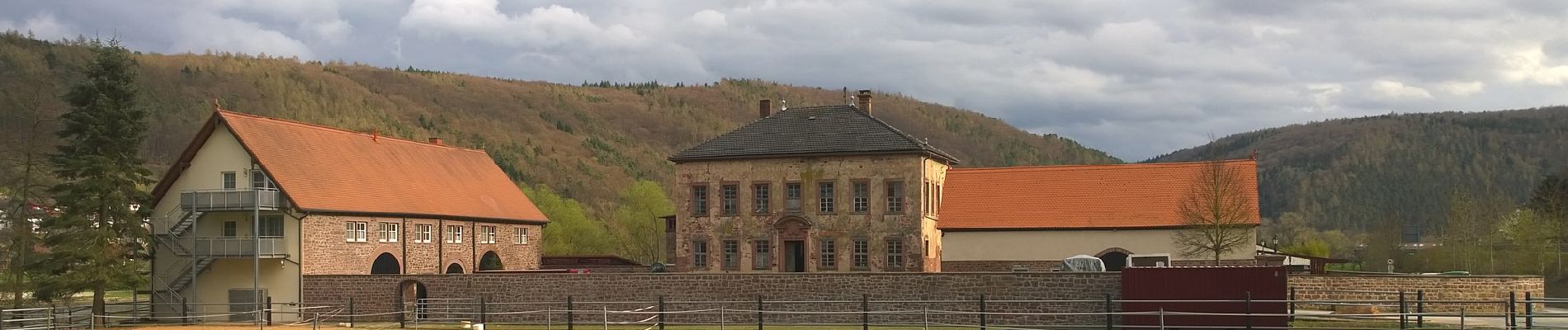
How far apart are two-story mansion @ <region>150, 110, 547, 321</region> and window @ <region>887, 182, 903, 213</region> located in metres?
16.0

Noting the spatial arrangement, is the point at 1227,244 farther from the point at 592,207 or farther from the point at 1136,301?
the point at 592,207

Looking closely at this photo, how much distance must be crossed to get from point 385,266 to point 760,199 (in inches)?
505

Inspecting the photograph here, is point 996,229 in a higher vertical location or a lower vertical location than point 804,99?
lower

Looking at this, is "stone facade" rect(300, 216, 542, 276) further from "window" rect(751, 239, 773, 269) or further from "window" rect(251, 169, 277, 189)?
"window" rect(751, 239, 773, 269)

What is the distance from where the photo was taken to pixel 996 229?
44.1 m

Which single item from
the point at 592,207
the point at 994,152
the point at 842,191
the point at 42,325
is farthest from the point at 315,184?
the point at 994,152

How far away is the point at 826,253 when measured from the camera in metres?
45.2

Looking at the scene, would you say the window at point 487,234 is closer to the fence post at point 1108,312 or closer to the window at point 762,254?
the window at point 762,254

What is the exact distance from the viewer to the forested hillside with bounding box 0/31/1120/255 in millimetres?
128375

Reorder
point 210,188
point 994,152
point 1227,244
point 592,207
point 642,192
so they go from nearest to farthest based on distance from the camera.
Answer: point 1227,244
point 210,188
point 642,192
point 592,207
point 994,152

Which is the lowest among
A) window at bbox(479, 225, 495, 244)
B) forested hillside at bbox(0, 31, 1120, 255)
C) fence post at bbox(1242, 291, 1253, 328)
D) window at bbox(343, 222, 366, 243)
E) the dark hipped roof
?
fence post at bbox(1242, 291, 1253, 328)

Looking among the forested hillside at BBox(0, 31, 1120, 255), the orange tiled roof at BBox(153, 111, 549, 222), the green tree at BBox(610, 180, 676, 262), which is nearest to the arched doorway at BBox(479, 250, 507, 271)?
the orange tiled roof at BBox(153, 111, 549, 222)

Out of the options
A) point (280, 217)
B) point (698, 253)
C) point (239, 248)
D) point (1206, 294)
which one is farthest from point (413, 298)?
point (1206, 294)

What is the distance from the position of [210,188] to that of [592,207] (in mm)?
68857
